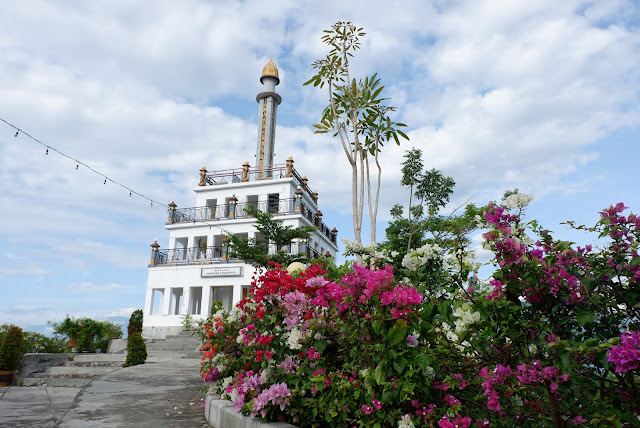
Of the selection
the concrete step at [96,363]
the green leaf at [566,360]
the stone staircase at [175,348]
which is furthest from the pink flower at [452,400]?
the stone staircase at [175,348]

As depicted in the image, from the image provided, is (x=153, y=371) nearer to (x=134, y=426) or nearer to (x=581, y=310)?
(x=134, y=426)

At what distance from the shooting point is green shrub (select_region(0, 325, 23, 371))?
1012cm

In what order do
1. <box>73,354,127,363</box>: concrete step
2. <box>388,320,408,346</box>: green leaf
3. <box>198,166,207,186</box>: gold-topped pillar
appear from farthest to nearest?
<box>198,166,207,186</box>: gold-topped pillar → <box>73,354,127,363</box>: concrete step → <box>388,320,408,346</box>: green leaf

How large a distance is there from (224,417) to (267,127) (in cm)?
2346

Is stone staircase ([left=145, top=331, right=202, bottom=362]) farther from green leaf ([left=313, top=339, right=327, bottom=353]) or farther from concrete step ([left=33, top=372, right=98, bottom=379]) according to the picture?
green leaf ([left=313, top=339, right=327, bottom=353])

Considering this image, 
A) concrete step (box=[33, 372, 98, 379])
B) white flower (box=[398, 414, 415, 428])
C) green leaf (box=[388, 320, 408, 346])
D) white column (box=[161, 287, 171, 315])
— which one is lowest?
concrete step (box=[33, 372, 98, 379])

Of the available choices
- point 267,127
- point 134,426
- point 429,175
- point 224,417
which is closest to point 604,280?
point 224,417

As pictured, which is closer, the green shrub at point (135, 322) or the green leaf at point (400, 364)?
the green leaf at point (400, 364)

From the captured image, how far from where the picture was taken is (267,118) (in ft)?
85.5

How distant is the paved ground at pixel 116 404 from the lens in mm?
5000

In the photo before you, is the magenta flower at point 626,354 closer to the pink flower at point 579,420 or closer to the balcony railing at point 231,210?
the pink flower at point 579,420

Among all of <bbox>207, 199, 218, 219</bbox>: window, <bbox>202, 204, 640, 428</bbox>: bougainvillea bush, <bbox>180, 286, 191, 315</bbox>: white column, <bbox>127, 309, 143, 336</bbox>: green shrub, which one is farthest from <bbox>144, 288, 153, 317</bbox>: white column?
<bbox>202, 204, 640, 428</bbox>: bougainvillea bush

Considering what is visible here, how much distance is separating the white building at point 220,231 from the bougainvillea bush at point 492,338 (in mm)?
17869

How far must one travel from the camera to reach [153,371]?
1051 centimetres
